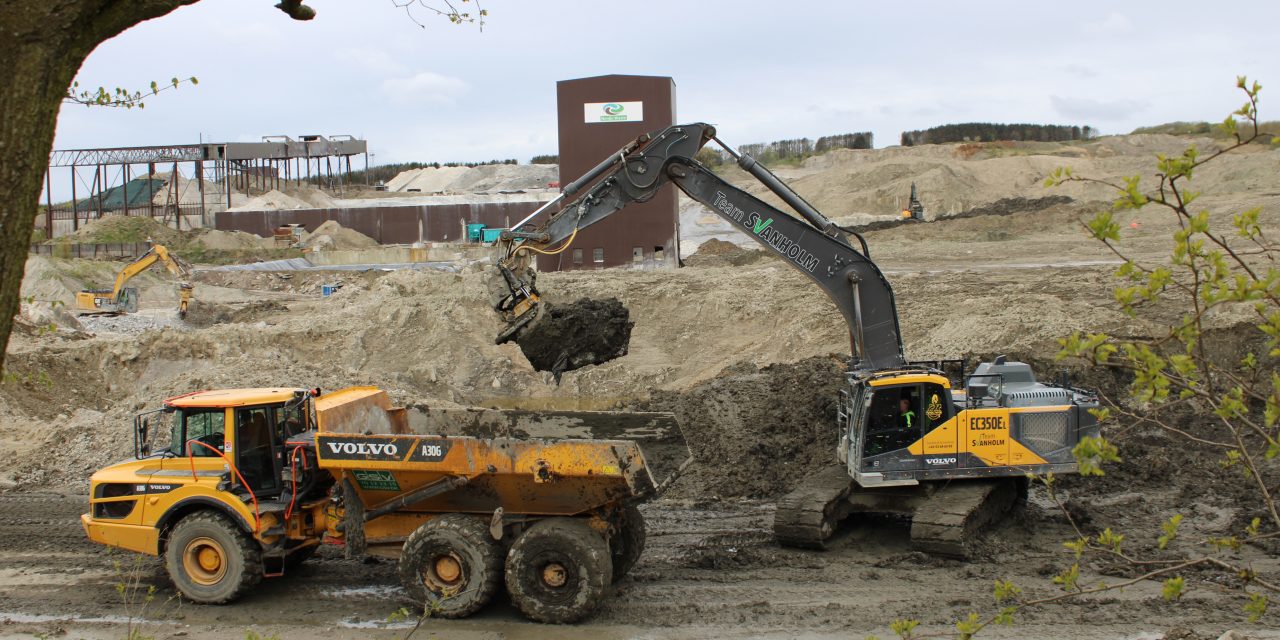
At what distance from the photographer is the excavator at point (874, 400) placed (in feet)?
34.3

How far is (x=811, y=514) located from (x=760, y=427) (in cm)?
486

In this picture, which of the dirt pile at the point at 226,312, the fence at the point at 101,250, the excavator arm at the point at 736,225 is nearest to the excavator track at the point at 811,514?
the excavator arm at the point at 736,225

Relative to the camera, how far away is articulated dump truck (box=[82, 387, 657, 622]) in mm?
8672

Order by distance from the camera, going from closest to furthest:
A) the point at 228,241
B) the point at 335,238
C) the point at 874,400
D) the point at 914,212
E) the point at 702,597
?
the point at 702,597 → the point at 874,400 → the point at 914,212 → the point at 228,241 → the point at 335,238

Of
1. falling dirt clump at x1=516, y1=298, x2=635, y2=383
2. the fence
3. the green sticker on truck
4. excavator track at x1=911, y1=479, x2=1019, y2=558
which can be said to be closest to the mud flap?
the green sticker on truck

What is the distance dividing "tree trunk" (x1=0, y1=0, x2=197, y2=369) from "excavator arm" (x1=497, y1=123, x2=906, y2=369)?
7677mm

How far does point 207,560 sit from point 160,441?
4.32 meters

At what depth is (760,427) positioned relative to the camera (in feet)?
50.1

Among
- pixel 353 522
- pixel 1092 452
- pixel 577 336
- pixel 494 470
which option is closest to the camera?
pixel 1092 452

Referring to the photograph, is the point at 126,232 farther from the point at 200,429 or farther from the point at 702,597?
the point at 702,597

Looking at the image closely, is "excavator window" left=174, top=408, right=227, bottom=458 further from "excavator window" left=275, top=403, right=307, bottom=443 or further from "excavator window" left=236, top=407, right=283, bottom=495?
"excavator window" left=275, top=403, right=307, bottom=443

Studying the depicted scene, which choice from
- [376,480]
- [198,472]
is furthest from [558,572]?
[198,472]

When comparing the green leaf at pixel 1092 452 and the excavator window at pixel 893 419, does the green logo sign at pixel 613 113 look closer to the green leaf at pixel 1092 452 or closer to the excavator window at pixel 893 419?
Answer: the excavator window at pixel 893 419

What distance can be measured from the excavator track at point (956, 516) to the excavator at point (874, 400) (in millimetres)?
14
